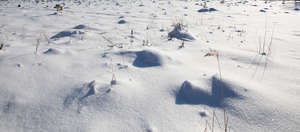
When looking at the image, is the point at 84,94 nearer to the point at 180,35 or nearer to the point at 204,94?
the point at 204,94

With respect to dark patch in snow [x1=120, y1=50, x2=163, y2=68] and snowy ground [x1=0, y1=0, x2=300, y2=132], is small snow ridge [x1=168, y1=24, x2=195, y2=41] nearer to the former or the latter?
snowy ground [x1=0, y1=0, x2=300, y2=132]

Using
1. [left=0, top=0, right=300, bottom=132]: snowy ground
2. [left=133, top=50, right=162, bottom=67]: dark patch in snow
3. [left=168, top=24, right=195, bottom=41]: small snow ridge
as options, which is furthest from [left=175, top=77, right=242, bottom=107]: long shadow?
[left=168, top=24, right=195, bottom=41]: small snow ridge

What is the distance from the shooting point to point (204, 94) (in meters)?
1.10

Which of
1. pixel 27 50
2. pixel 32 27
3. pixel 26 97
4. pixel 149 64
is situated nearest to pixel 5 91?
pixel 26 97

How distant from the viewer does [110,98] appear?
3.51ft

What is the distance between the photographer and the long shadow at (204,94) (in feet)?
3.46

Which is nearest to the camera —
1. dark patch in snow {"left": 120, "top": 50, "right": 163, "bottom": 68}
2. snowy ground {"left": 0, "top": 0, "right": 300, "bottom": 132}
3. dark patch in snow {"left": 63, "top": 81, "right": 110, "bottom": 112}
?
snowy ground {"left": 0, "top": 0, "right": 300, "bottom": 132}

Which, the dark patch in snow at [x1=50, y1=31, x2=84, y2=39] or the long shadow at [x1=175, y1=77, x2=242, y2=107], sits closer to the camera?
the long shadow at [x1=175, y1=77, x2=242, y2=107]

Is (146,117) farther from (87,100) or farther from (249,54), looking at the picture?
(249,54)

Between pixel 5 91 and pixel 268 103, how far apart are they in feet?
4.97

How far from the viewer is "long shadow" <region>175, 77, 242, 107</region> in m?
1.05

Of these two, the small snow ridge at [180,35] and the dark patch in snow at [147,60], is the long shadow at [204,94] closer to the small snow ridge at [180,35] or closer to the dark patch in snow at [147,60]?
the dark patch in snow at [147,60]

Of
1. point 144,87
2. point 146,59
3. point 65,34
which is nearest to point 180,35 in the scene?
point 146,59

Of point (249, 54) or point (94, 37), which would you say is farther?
point (94, 37)
